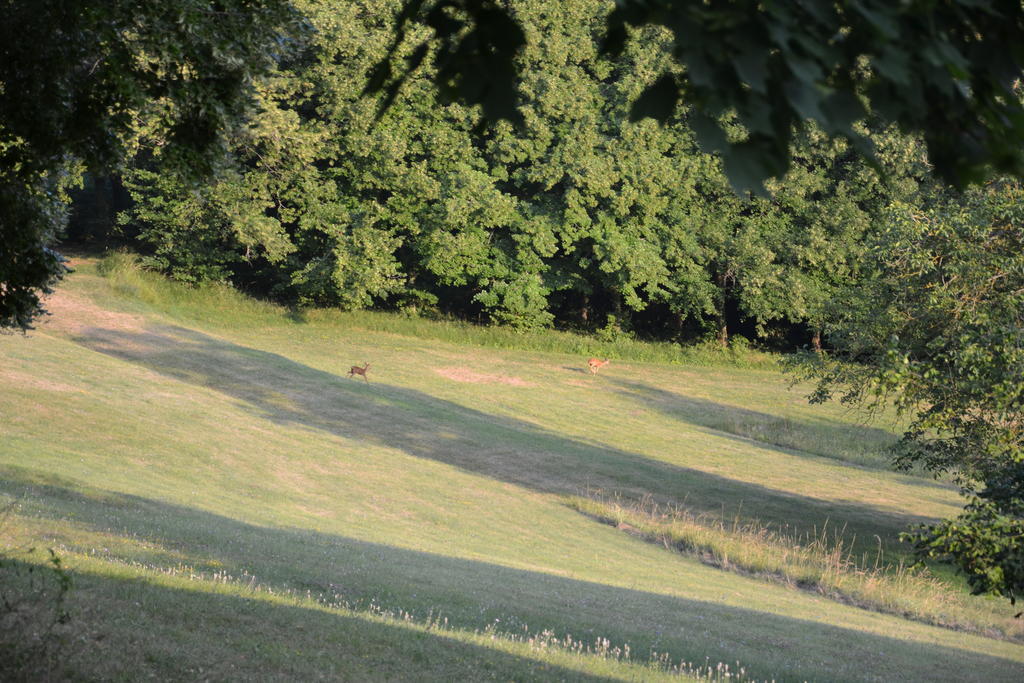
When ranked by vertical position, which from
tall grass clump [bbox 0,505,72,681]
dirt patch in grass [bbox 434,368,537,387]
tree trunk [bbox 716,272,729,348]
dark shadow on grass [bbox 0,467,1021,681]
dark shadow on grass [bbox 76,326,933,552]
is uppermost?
tree trunk [bbox 716,272,729,348]

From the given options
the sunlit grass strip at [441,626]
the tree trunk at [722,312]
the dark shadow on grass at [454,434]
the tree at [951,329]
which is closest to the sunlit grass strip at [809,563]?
the dark shadow on grass at [454,434]

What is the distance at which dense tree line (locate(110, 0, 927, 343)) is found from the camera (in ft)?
160

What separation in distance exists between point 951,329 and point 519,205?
34193mm

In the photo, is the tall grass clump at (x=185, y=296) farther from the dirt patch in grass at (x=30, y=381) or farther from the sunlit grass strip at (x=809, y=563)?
the sunlit grass strip at (x=809, y=563)

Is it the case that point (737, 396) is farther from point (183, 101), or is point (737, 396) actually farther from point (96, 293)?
point (183, 101)

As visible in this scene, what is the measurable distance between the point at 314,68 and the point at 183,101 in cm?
4239

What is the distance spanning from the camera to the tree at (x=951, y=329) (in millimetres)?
16781

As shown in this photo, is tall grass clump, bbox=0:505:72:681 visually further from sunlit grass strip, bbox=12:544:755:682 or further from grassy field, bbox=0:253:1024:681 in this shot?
sunlit grass strip, bbox=12:544:755:682

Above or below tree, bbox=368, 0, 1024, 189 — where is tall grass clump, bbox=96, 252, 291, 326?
below

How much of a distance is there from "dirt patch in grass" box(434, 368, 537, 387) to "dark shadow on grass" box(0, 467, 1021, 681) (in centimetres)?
2546

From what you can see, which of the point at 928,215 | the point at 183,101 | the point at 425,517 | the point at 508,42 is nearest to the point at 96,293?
the point at 425,517

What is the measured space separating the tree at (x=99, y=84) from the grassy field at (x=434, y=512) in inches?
115

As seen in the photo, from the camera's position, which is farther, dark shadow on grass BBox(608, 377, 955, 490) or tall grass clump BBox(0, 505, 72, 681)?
dark shadow on grass BBox(608, 377, 955, 490)

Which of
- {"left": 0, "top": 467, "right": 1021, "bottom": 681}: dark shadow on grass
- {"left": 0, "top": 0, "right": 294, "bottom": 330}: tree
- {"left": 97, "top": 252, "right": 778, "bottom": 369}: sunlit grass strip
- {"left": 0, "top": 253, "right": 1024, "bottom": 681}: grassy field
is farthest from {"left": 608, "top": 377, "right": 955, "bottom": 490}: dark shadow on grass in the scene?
{"left": 0, "top": 0, "right": 294, "bottom": 330}: tree
